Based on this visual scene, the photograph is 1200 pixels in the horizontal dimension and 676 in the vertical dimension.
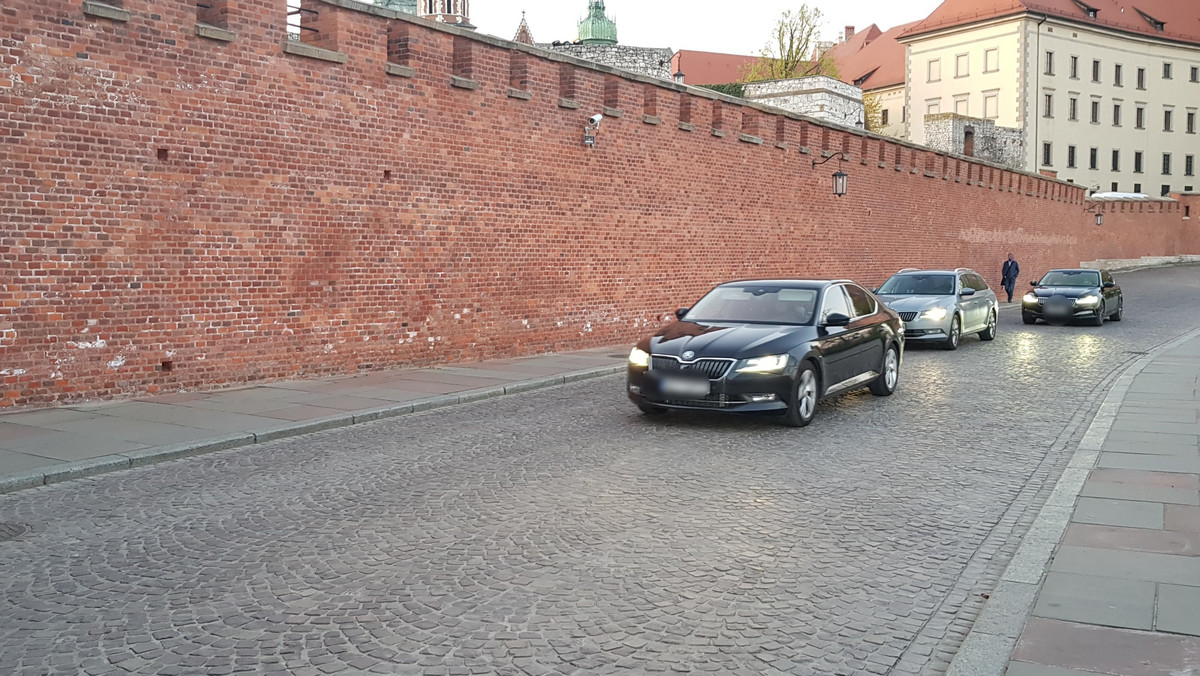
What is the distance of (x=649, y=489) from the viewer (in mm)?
7488

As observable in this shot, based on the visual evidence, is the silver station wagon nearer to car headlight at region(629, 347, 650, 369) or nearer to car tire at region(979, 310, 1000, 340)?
car tire at region(979, 310, 1000, 340)

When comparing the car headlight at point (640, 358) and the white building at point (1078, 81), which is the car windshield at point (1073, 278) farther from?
the white building at point (1078, 81)

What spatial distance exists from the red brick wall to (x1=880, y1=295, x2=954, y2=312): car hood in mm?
4507

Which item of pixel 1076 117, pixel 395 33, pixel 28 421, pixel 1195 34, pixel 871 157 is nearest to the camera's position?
pixel 28 421

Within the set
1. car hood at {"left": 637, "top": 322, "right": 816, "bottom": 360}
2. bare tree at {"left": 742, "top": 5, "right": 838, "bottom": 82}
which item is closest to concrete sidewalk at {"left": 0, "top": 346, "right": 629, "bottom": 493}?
car hood at {"left": 637, "top": 322, "right": 816, "bottom": 360}

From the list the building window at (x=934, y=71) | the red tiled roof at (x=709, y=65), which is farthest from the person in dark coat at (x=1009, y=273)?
the red tiled roof at (x=709, y=65)

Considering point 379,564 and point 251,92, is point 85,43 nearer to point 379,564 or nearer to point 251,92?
point 251,92

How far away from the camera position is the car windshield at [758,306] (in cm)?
1118

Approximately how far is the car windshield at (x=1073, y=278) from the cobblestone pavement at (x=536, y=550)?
1745 cm

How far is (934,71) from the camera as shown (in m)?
77.9

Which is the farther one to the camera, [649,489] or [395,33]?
[395,33]

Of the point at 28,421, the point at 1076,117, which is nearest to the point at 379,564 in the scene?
the point at 28,421

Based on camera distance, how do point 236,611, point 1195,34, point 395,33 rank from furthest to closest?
point 1195,34 → point 395,33 → point 236,611

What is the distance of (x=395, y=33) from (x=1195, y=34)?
83.7m
